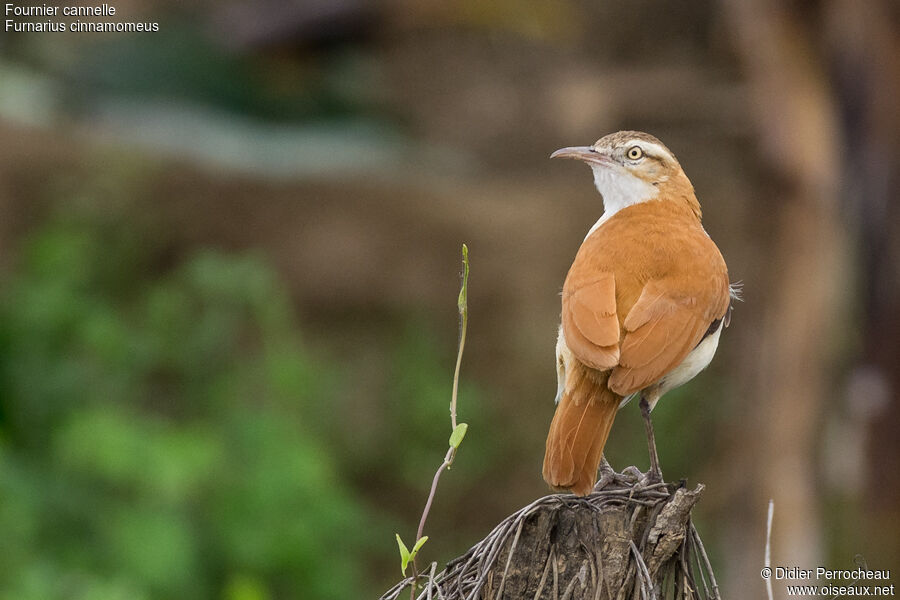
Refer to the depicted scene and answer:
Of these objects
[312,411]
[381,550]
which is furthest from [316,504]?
[381,550]

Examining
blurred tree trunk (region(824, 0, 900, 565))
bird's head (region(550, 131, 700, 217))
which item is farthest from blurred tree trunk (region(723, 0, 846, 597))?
bird's head (region(550, 131, 700, 217))

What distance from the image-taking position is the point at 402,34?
11664 millimetres

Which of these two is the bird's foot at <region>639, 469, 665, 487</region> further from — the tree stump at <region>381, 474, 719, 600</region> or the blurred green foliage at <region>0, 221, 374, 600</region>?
the blurred green foliage at <region>0, 221, 374, 600</region>

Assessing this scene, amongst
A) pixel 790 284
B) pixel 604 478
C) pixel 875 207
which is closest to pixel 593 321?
pixel 604 478

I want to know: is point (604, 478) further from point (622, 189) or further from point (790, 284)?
point (790, 284)

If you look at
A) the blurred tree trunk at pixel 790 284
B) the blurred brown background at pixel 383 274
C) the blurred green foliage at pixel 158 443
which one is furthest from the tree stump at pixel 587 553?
the blurred tree trunk at pixel 790 284

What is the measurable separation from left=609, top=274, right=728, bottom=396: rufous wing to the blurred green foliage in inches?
112

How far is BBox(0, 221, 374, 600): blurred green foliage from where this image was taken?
6.29m

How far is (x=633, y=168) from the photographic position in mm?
3615

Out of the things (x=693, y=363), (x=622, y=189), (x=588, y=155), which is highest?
(x=588, y=155)

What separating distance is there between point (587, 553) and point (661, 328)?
1.99 ft

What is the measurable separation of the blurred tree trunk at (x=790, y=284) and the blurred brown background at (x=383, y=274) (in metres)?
0.02

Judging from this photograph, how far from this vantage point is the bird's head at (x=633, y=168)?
11.8ft

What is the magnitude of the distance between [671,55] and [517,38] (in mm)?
1449
